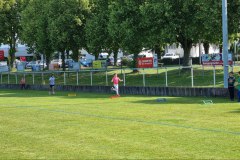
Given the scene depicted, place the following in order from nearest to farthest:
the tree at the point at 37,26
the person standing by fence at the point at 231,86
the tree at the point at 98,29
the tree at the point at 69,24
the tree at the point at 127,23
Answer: the person standing by fence at the point at 231,86
the tree at the point at 127,23
the tree at the point at 98,29
the tree at the point at 69,24
the tree at the point at 37,26

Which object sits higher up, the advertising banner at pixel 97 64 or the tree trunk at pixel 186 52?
the tree trunk at pixel 186 52

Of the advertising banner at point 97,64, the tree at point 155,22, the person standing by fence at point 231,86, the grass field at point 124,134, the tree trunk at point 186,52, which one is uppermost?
the tree at point 155,22

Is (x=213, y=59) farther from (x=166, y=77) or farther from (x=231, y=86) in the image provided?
(x=231, y=86)

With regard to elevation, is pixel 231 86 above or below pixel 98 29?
below

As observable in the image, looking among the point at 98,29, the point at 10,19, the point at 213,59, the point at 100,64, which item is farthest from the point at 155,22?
the point at 10,19

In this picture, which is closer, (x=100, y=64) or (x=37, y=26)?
(x=100, y=64)

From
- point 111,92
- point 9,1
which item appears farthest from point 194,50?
point 111,92

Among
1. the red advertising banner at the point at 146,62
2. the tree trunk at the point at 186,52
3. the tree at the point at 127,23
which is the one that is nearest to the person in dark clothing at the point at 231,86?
the red advertising banner at the point at 146,62

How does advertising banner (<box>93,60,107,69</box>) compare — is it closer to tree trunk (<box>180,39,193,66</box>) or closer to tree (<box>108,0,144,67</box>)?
tree (<box>108,0,144,67</box>)

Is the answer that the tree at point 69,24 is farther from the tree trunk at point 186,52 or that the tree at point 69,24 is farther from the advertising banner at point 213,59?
the advertising banner at point 213,59

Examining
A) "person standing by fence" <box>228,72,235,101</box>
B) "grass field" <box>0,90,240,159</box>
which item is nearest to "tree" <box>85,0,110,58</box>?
"person standing by fence" <box>228,72,235,101</box>

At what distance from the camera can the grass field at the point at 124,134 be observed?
11.6 metres

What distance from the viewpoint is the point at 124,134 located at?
48.0 ft

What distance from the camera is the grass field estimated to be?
38.2 feet
